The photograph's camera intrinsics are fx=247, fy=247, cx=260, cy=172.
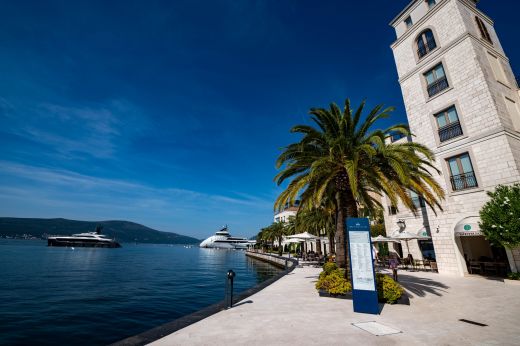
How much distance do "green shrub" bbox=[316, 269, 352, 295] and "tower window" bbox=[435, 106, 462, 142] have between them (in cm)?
1347

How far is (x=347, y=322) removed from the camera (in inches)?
256

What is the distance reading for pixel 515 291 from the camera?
10.8 metres

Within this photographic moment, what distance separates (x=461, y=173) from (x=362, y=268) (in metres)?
13.2

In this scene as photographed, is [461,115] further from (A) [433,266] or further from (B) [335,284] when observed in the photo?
(B) [335,284]

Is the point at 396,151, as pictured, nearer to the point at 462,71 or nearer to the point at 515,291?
the point at 515,291

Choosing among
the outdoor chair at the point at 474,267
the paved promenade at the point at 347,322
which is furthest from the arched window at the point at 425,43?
the paved promenade at the point at 347,322

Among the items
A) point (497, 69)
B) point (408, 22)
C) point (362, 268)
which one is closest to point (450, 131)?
point (497, 69)

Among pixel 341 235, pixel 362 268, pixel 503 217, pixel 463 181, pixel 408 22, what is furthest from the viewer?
pixel 408 22

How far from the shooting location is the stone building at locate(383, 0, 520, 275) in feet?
48.4

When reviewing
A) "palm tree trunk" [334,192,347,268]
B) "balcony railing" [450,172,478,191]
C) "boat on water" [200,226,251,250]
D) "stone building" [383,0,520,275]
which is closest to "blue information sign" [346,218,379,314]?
"palm tree trunk" [334,192,347,268]

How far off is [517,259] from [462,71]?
11969 mm

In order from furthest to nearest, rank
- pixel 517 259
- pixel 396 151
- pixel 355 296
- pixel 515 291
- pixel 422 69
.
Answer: pixel 422 69 < pixel 517 259 < pixel 515 291 < pixel 396 151 < pixel 355 296

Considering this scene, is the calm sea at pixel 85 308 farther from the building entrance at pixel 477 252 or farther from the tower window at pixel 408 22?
the tower window at pixel 408 22

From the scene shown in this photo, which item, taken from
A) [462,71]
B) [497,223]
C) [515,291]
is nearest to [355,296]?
[515,291]
